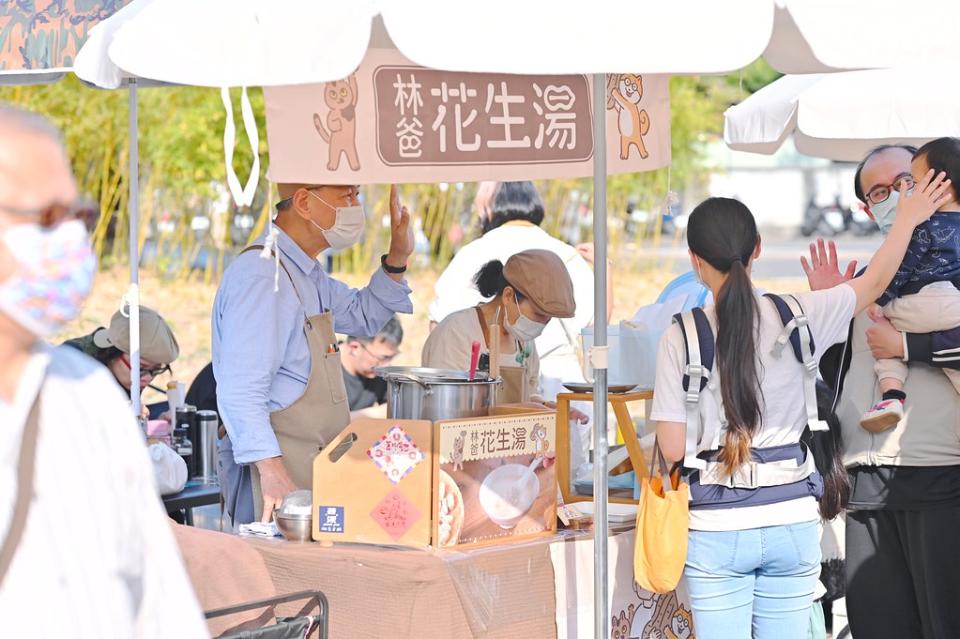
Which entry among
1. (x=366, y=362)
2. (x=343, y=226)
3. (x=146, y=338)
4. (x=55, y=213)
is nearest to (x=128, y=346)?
(x=146, y=338)

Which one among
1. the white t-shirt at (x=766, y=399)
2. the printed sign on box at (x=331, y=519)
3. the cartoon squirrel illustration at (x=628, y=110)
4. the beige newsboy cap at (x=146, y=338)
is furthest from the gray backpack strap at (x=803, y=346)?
the beige newsboy cap at (x=146, y=338)

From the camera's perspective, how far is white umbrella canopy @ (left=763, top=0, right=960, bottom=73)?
2471 millimetres

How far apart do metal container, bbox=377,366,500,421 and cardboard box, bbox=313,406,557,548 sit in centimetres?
8

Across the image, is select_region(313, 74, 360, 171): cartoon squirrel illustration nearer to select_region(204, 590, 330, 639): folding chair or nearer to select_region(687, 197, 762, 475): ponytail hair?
select_region(687, 197, 762, 475): ponytail hair

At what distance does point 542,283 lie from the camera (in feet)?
13.7

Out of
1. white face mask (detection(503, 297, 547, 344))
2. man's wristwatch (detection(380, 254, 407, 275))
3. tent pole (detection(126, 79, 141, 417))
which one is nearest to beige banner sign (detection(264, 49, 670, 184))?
man's wristwatch (detection(380, 254, 407, 275))

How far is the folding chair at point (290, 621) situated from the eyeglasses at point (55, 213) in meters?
1.30

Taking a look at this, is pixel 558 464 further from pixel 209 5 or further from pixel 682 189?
pixel 682 189

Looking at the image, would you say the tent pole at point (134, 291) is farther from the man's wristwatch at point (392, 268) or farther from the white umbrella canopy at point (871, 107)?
the white umbrella canopy at point (871, 107)

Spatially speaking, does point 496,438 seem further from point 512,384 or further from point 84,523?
point 84,523

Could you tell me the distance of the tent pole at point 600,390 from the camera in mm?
3074

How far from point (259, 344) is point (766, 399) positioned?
4.32ft

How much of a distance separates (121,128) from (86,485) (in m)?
14.9

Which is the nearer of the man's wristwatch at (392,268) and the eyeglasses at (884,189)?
the eyeglasses at (884,189)
